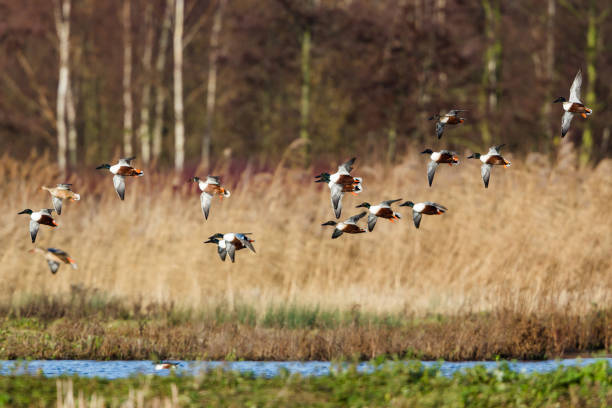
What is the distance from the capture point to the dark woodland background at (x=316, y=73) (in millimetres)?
27328

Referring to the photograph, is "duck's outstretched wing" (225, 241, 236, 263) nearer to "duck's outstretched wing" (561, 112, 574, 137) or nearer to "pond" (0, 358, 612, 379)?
"pond" (0, 358, 612, 379)

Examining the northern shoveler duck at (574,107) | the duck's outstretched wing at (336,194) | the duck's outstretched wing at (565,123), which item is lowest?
the duck's outstretched wing at (336,194)

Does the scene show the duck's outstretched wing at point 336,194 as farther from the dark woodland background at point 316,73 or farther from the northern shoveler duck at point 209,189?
the dark woodland background at point 316,73

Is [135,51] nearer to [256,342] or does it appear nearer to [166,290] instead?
[166,290]

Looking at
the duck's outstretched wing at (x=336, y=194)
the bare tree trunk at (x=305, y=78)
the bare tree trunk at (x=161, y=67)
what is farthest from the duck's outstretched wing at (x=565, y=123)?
the bare tree trunk at (x=161, y=67)

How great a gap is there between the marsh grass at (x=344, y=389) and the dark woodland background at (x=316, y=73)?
15408 millimetres

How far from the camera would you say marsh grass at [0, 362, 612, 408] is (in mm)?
6641

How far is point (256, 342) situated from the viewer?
9.36 meters

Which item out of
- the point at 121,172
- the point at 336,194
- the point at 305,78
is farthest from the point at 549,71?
the point at 121,172

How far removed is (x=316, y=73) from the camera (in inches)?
1401

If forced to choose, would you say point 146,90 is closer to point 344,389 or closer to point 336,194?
point 344,389

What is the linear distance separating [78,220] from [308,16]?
15.8 metres

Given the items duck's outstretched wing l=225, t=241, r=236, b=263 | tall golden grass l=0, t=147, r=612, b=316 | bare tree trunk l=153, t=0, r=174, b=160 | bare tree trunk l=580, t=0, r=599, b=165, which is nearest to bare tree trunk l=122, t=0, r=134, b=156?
bare tree trunk l=153, t=0, r=174, b=160

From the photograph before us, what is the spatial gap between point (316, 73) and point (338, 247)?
75.3 feet
